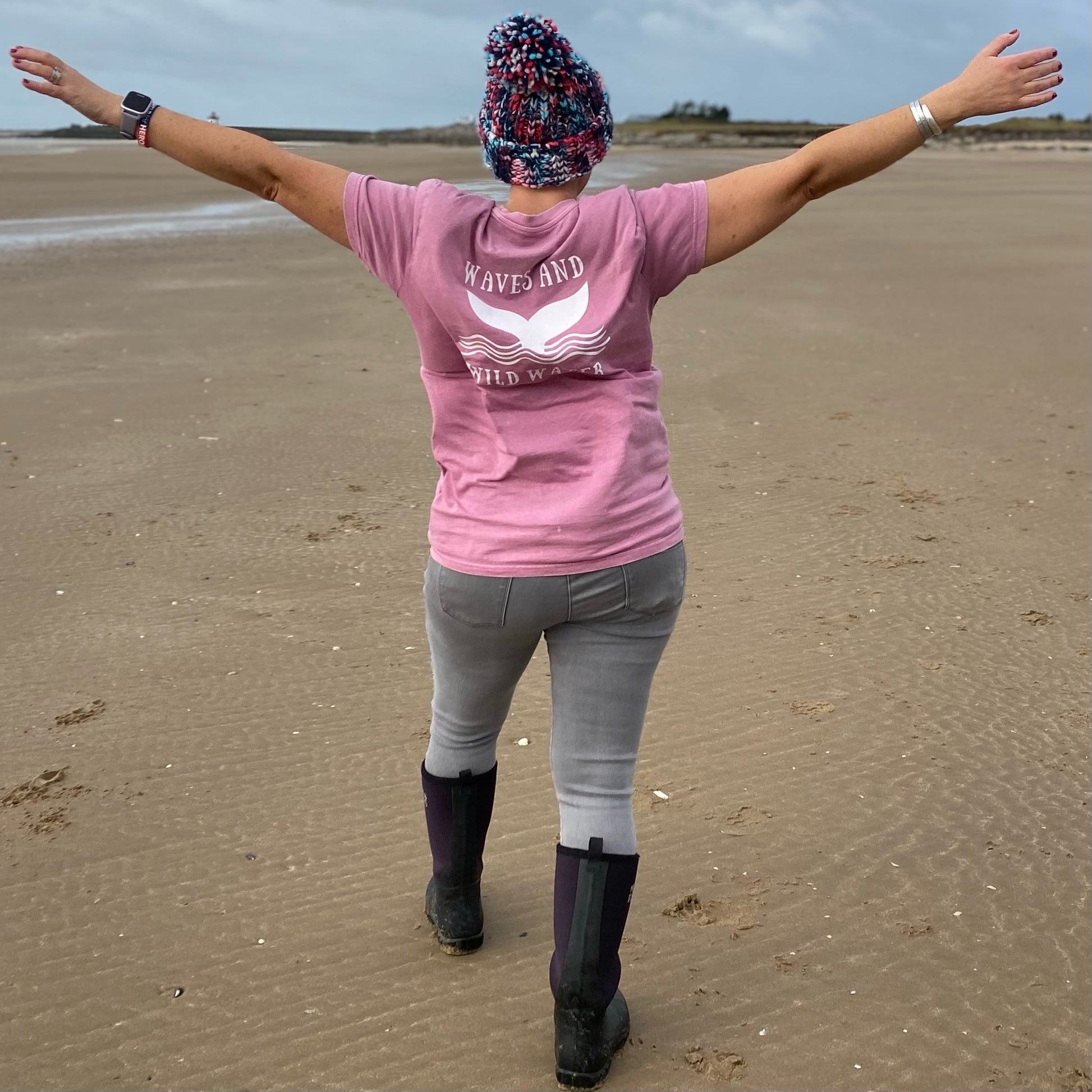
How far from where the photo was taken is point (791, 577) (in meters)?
5.00

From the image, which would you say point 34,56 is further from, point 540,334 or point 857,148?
point 857,148

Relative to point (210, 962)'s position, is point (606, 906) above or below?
above

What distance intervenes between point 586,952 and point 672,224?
4.37ft

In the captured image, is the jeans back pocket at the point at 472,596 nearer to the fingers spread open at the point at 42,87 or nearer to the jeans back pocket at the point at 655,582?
the jeans back pocket at the point at 655,582

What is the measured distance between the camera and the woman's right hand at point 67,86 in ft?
7.23

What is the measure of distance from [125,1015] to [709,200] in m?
2.02

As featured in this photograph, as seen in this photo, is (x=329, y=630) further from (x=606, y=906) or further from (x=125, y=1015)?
(x=606, y=906)

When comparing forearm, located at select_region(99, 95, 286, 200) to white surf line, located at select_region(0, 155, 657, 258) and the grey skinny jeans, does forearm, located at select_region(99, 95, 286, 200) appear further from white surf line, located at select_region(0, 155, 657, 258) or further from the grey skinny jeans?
white surf line, located at select_region(0, 155, 657, 258)

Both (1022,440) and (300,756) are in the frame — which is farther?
(1022,440)

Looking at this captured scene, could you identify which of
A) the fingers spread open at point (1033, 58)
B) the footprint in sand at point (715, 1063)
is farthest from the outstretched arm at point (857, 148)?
the footprint in sand at point (715, 1063)

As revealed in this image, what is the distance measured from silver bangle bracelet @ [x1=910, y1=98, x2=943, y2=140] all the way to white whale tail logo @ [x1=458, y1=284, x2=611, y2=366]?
24.7 inches

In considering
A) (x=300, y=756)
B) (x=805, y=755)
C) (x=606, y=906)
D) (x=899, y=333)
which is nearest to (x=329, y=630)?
(x=300, y=756)

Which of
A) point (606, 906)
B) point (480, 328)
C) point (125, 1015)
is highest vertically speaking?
point (480, 328)

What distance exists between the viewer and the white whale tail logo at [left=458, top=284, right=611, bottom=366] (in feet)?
6.70
